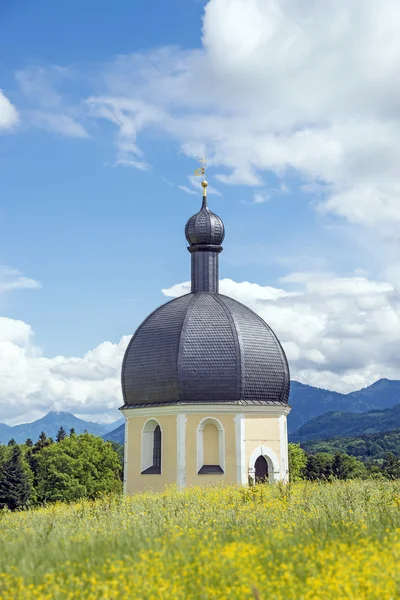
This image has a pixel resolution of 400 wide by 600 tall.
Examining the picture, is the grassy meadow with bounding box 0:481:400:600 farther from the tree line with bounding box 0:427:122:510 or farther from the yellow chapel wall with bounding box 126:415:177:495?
the tree line with bounding box 0:427:122:510

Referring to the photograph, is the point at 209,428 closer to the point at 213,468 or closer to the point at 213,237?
the point at 213,468

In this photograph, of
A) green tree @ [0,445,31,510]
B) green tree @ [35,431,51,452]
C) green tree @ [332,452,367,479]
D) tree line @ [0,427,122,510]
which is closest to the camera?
tree line @ [0,427,122,510]

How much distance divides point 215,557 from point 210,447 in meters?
19.6

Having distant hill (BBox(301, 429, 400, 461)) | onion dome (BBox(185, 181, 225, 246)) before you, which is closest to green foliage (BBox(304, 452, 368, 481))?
onion dome (BBox(185, 181, 225, 246))

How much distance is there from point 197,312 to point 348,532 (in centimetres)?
1948

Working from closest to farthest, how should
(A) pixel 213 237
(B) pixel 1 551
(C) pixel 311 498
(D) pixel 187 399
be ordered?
(B) pixel 1 551
(C) pixel 311 498
(D) pixel 187 399
(A) pixel 213 237

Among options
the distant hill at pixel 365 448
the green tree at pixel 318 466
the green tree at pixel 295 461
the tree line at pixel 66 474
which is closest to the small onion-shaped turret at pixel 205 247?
the tree line at pixel 66 474

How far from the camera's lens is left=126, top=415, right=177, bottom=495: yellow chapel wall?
2798 cm

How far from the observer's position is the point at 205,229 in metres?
32.7

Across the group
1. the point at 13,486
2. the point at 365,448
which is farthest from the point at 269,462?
the point at 365,448

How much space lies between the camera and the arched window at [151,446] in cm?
2928

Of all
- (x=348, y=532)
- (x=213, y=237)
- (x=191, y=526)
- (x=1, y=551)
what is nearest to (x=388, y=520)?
(x=348, y=532)

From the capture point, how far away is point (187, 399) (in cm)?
2784

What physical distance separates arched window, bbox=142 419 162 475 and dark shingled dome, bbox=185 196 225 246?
9469 mm
